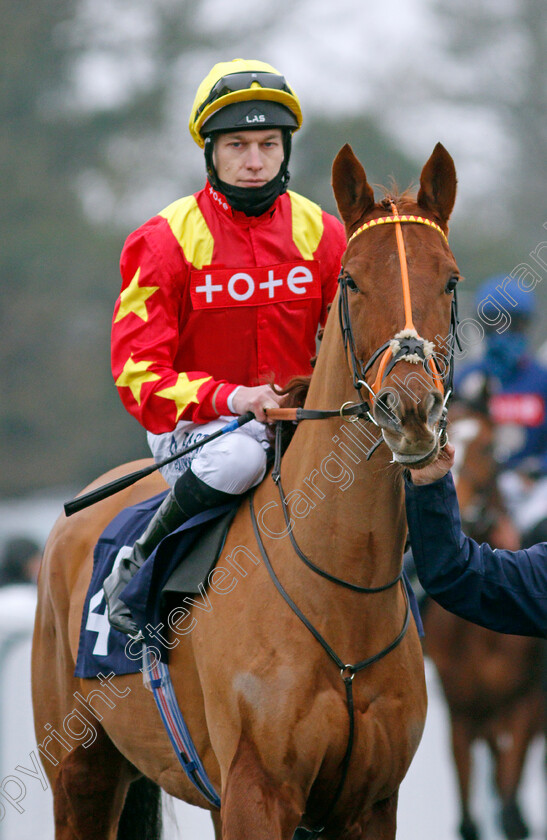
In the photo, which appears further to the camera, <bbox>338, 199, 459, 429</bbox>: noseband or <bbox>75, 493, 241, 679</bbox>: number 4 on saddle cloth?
<bbox>75, 493, 241, 679</bbox>: number 4 on saddle cloth

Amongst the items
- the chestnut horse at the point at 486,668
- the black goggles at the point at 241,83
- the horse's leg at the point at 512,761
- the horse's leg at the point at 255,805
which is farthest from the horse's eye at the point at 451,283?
the horse's leg at the point at 512,761

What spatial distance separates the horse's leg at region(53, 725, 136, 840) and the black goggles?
2.25m

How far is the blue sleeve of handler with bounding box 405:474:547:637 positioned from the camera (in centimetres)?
297

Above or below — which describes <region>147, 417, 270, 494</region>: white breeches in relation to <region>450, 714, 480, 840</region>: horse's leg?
above

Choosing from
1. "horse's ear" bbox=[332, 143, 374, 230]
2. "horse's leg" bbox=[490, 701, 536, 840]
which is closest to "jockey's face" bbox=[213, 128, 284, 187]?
"horse's ear" bbox=[332, 143, 374, 230]

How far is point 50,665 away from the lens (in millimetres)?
4414

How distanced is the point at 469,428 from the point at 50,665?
3.05m

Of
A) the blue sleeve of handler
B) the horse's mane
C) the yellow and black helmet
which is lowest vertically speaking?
the blue sleeve of handler

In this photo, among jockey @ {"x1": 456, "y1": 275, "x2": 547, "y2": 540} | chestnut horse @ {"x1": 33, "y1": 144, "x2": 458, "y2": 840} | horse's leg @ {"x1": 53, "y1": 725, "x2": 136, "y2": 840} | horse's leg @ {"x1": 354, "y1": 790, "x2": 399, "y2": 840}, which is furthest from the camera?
jockey @ {"x1": 456, "y1": 275, "x2": 547, "y2": 540}

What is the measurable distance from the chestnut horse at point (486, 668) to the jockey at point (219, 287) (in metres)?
2.96

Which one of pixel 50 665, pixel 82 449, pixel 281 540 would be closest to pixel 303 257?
pixel 281 540

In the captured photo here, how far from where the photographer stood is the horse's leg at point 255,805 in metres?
2.84

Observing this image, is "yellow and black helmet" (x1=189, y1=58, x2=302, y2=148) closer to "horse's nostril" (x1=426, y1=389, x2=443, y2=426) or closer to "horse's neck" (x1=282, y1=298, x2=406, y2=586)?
"horse's neck" (x1=282, y1=298, x2=406, y2=586)

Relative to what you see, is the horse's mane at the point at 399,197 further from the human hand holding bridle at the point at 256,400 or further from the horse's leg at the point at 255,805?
the horse's leg at the point at 255,805
